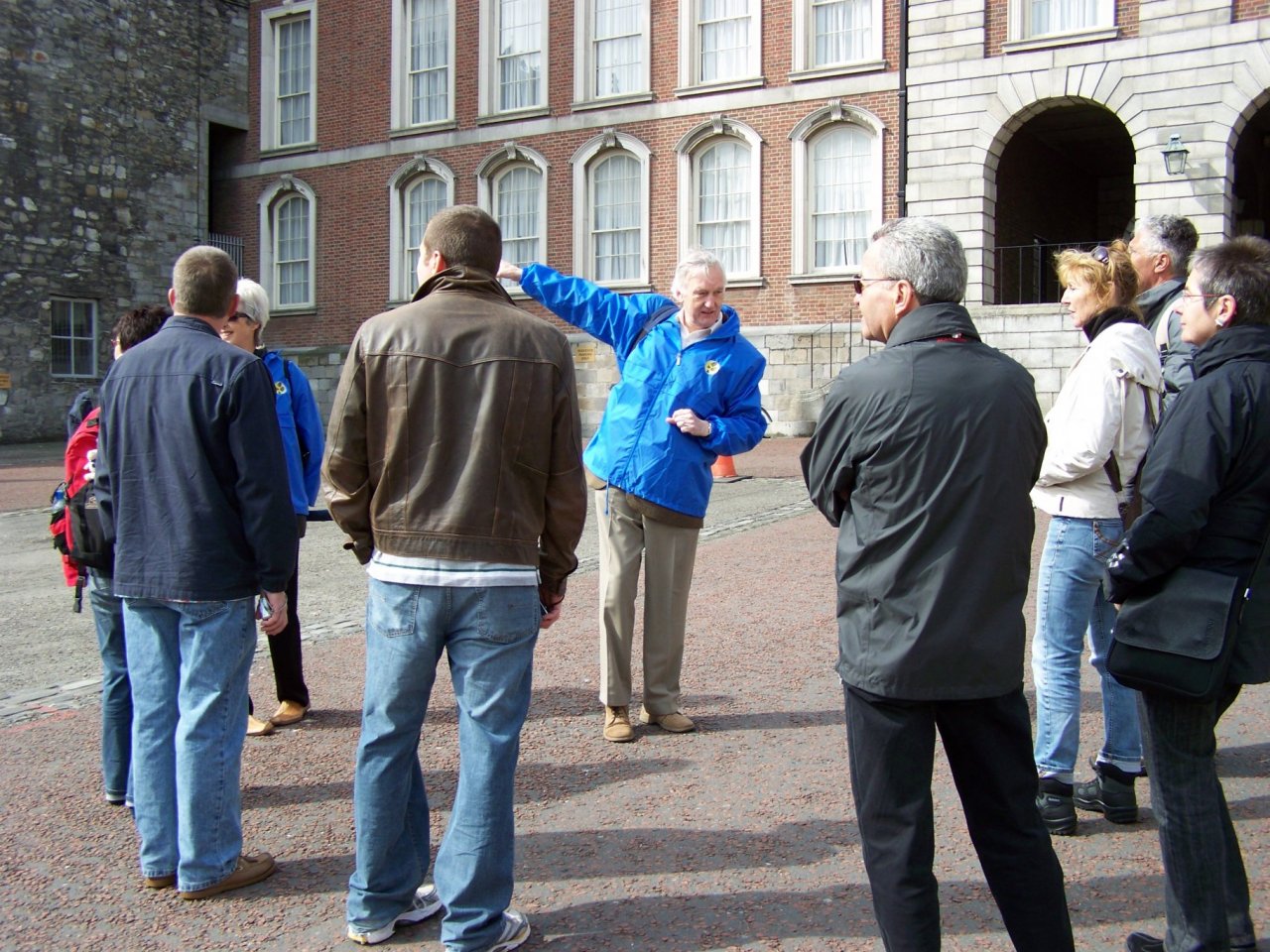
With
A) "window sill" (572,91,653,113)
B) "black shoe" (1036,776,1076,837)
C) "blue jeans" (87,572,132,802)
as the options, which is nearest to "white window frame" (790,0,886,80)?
"window sill" (572,91,653,113)

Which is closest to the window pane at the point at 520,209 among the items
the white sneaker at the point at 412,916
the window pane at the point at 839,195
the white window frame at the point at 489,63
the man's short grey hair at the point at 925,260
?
the white window frame at the point at 489,63

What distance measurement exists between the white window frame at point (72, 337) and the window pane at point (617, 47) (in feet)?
39.2

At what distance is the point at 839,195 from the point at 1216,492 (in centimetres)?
1948

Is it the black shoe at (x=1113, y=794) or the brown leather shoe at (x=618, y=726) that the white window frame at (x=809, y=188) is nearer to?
the brown leather shoe at (x=618, y=726)

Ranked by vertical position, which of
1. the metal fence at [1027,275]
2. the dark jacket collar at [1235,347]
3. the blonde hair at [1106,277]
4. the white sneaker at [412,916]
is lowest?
the white sneaker at [412,916]

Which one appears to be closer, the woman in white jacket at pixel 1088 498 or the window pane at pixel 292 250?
the woman in white jacket at pixel 1088 498

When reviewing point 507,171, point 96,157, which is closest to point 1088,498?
point 507,171

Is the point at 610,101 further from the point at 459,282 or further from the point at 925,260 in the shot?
the point at 925,260

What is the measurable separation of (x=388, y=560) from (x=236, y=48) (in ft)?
94.1

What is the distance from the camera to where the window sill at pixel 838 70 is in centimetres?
2080

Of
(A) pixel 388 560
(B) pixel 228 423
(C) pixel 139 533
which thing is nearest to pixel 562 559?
(A) pixel 388 560

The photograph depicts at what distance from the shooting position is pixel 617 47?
23609 mm

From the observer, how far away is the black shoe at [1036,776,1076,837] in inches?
157

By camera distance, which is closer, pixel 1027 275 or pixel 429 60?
pixel 1027 275
